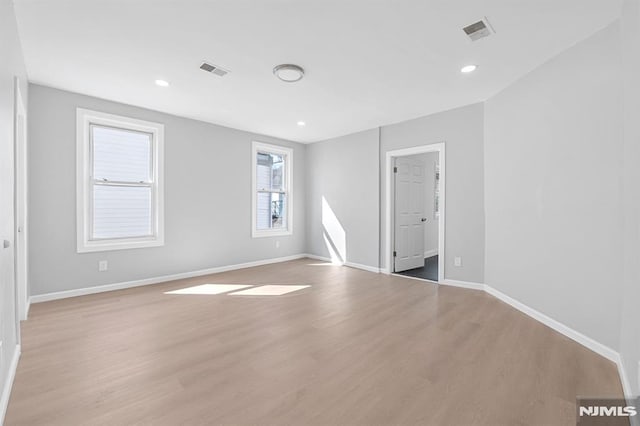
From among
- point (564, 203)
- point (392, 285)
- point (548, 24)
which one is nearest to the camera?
point (548, 24)

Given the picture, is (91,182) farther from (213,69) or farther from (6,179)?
(213,69)

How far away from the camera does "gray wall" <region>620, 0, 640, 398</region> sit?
1571mm

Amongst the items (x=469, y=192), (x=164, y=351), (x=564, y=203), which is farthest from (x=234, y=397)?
(x=469, y=192)

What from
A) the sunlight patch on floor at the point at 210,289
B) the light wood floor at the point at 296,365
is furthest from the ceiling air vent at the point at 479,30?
the sunlight patch on floor at the point at 210,289

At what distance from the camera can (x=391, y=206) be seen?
4.95 meters

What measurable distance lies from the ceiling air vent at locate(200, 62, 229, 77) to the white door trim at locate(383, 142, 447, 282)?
9.65 ft

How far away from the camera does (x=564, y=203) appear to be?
8.53ft

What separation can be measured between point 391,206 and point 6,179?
4504mm

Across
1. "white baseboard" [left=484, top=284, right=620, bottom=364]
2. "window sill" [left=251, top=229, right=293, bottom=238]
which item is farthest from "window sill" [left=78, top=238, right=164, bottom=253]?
"white baseboard" [left=484, top=284, right=620, bottom=364]

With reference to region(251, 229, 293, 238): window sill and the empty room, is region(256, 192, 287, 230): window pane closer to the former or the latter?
region(251, 229, 293, 238): window sill

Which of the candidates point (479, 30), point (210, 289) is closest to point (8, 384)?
point (210, 289)

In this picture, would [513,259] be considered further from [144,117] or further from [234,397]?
[144,117]

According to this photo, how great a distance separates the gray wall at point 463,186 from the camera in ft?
12.8

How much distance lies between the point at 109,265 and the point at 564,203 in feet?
17.3
